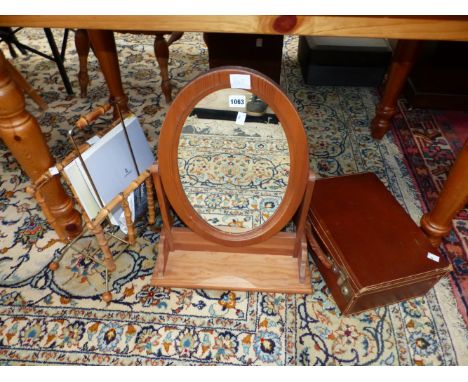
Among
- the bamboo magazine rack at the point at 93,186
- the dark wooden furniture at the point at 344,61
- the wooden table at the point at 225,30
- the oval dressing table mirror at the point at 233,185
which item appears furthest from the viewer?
the dark wooden furniture at the point at 344,61

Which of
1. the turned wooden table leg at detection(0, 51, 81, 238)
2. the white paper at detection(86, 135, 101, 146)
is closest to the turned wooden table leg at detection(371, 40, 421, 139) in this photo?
the white paper at detection(86, 135, 101, 146)

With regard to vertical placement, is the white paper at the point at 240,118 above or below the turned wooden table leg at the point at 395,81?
above

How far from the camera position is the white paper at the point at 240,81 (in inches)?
33.7

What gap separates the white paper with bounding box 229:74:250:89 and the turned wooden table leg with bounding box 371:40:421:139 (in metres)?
0.95

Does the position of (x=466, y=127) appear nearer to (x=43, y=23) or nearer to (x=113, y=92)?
(x=113, y=92)

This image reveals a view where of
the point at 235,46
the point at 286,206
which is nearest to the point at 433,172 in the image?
the point at 286,206

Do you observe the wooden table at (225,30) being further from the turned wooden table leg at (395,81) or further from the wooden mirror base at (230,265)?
the wooden mirror base at (230,265)

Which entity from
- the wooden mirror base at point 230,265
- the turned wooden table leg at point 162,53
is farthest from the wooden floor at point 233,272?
the turned wooden table leg at point 162,53

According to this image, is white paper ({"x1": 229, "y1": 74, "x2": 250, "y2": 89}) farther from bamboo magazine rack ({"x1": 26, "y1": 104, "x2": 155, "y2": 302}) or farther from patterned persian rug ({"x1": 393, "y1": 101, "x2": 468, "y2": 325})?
patterned persian rug ({"x1": 393, "y1": 101, "x2": 468, "y2": 325})

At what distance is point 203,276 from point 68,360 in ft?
1.65

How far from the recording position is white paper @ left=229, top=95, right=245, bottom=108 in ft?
3.10

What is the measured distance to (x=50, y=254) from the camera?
1437 mm

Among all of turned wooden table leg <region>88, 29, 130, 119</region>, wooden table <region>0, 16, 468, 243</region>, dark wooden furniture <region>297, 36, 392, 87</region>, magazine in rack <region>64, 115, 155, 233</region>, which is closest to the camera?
wooden table <region>0, 16, 468, 243</region>

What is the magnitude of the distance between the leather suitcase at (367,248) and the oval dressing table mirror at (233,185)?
9cm
